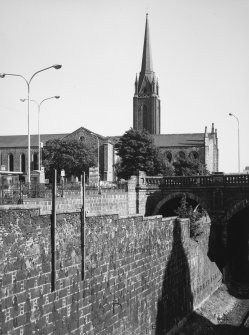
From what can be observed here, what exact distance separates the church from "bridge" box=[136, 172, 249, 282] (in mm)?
41378

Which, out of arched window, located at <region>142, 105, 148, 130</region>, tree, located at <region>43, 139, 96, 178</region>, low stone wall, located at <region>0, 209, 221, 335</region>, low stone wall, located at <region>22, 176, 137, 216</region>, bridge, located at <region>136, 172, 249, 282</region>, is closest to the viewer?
low stone wall, located at <region>0, 209, 221, 335</region>

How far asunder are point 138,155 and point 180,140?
27949 millimetres

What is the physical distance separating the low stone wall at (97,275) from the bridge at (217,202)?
9487mm

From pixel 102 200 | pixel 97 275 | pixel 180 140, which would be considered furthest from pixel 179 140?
pixel 97 275

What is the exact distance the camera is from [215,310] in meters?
22.8

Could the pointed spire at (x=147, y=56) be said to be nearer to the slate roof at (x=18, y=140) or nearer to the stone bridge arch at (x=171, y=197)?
the slate roof at (x=18, y=140)

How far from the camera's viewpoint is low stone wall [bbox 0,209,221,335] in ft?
31.3

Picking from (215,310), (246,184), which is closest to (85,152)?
(246,184)

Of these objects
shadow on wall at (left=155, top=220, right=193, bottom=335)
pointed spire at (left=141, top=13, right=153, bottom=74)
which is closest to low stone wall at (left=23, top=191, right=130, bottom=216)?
shadow on wall at (left=155, top=220, right=193, bottom=335)

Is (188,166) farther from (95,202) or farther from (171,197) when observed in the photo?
(95,202)

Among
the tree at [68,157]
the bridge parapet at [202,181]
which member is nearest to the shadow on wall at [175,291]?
the bridge parapet at [202,181]

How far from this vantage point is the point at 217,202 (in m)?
31.4

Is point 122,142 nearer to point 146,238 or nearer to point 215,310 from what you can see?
point 215,310

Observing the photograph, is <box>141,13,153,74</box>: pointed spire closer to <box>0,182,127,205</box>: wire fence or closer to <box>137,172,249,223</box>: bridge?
<box>137,172,249,223</box>: bridge
